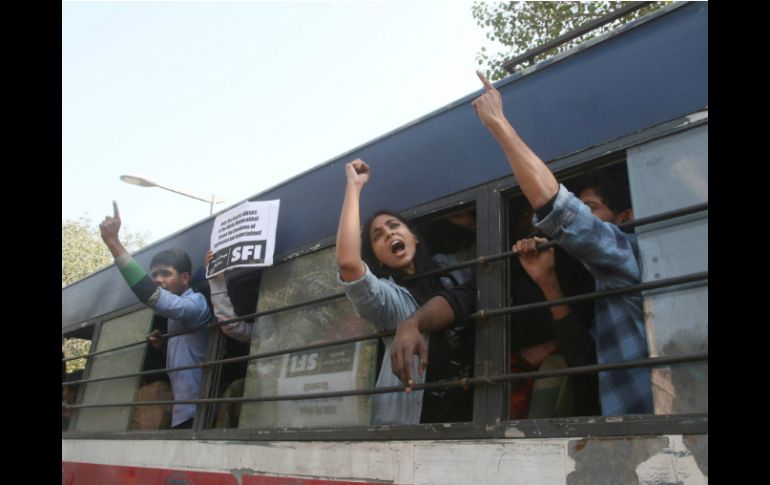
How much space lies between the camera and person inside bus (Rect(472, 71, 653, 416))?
2.33 metres

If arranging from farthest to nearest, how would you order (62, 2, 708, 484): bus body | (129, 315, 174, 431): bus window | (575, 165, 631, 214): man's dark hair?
1. (129, 315, 174, 431): bus window
2. (575, 165, 631, 214): man's dark hair
3. (62, 2, 708, 484): bus body

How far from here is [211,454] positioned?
12.0ft

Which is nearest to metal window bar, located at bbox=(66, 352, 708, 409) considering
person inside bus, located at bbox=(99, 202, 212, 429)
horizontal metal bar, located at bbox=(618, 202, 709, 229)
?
horizontal metal bar, located at bbox=(618, 202, 709, 229)

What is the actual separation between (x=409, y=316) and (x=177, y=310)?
83.7 inches

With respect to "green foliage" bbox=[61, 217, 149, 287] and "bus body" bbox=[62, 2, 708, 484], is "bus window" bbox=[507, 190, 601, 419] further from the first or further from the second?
"green foliage" bbox=[61, 217, 149, 287]

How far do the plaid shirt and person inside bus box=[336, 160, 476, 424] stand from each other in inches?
24.0

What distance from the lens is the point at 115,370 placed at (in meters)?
5.13

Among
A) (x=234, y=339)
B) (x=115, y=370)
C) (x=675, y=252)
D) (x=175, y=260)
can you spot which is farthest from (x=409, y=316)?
(x=115, y=370)

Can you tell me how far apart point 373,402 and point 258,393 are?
0.96 metres

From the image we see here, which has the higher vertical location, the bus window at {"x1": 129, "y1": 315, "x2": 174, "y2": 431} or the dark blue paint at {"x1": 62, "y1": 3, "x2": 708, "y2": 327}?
the dark blue paint at {"x1": 62, "y1": 3, "x2": 708, "y2": 327}

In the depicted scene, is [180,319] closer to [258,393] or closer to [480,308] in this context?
[258,393]

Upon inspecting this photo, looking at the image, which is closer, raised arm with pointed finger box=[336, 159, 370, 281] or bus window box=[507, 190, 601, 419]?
bus window box=[507, 190, 601, 419]

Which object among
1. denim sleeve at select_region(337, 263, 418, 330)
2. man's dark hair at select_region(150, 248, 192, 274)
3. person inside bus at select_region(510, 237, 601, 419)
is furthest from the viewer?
man's dark hair at select_region(150, 248, 192, 274)

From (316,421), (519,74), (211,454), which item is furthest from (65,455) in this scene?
(519,74)
